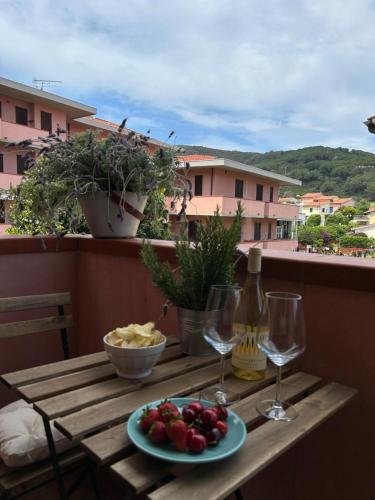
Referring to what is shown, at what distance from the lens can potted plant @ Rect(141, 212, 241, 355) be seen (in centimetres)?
112

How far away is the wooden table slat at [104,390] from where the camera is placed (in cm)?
79

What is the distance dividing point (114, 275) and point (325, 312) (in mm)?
1061

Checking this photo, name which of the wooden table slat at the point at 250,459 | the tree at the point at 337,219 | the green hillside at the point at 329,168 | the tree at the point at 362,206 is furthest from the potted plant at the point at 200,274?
the tree at the point at 337,219

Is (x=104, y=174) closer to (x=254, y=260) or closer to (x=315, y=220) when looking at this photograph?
(x=254, y=260)

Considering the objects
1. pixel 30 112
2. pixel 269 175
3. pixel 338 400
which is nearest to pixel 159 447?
pixel 338 400

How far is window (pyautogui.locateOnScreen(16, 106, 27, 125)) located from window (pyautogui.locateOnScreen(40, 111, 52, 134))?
0.52 meters

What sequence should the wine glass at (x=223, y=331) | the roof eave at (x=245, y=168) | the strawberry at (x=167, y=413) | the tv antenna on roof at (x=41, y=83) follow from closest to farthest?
the strawberry at (x=167, y=413) < the wine glass at (x=223, y=331) < the roof eave at (x=245, y=168) < the tv antenna on roof at (x=41, y=83)

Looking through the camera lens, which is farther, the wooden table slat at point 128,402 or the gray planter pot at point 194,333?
the gray planter pot at point 194,333

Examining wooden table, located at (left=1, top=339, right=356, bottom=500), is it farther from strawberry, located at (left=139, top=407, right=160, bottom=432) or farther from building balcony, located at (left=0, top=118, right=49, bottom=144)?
building balcony, located at (left=0, top=118, right=49, bottom=144)

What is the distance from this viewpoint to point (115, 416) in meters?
0.76

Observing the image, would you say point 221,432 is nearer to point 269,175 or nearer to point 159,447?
point 159,447

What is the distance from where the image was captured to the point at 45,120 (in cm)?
1295

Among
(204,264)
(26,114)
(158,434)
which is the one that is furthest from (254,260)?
(26,114)

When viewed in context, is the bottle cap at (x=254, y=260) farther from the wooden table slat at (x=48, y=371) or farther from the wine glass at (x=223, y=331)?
the wooden table slat at (x=48, y=371)
